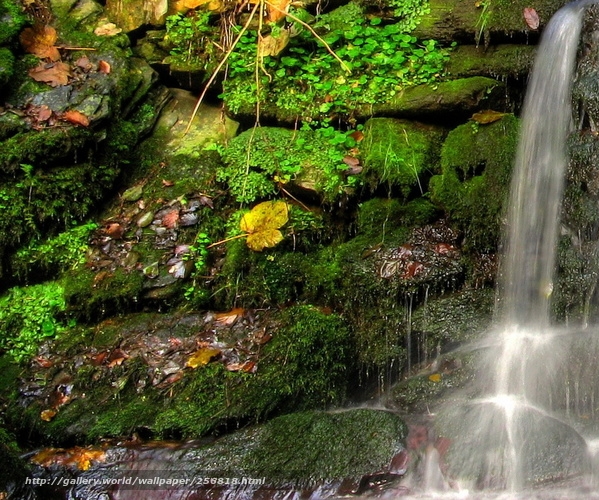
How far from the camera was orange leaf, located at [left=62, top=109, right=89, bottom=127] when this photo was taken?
5.35 metres

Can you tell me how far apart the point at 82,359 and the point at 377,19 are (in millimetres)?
3733

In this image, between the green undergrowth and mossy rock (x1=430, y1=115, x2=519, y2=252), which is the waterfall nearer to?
mossy rock (x1=430, y1=115, x2=519, y2=252)

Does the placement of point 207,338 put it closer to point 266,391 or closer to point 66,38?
point 266,391

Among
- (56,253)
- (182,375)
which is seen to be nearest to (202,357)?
(182,375)

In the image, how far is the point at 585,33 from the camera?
481 centimetres

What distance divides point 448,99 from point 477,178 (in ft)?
2.51

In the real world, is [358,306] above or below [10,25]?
below

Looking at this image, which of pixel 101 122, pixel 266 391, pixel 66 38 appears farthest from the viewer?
pixel 66 38

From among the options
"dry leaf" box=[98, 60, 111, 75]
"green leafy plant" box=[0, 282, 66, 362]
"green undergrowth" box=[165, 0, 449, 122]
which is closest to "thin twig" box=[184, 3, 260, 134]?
"green undergrowth" box=[165, 0, 449, 122]

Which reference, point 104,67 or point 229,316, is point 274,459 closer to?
point 229,316

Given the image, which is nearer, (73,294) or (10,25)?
(73,294)

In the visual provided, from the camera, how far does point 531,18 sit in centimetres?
527

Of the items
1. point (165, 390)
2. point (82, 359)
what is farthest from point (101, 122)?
point (165, 390)

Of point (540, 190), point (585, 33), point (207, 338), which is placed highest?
point (585, 33)
